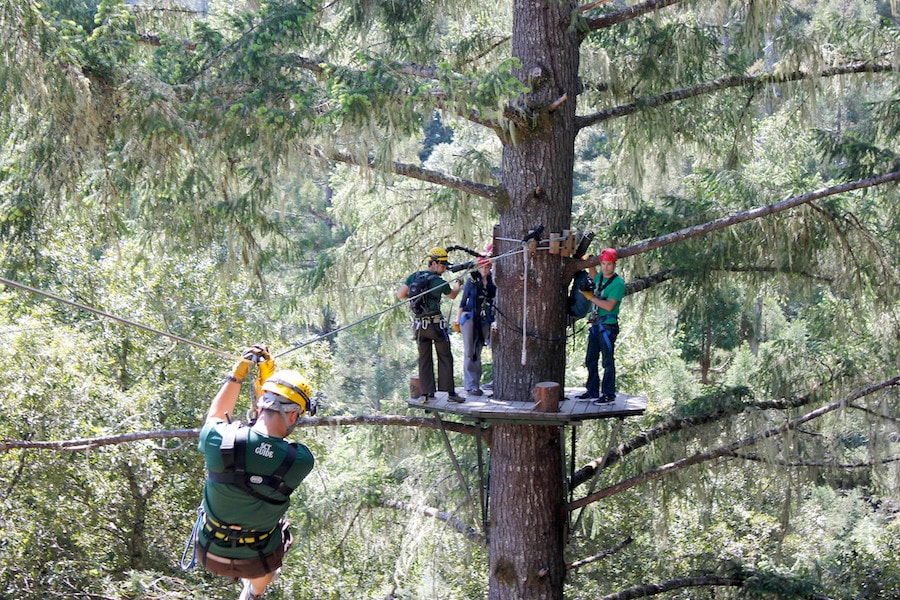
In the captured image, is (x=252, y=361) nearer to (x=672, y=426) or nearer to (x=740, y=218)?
(x=740, y=218)

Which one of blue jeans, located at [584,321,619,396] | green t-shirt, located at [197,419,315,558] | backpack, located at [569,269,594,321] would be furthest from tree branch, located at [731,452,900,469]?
green t-shirt, located at [197,419,315,558]

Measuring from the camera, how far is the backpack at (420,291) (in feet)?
25.7

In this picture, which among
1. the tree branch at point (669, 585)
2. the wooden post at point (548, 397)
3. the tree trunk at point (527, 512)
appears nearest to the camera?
the wooden post at point (548, 397)

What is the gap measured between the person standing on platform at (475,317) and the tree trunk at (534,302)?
15 centimetres

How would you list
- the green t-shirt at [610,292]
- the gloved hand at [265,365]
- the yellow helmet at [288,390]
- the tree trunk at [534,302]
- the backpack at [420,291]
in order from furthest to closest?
the tree trunk at [534,302] < the green t-shirt at [610,292] < the backpack at [420,291] < the gloved hand at [265,365] < the yellow helmet at [288,390]

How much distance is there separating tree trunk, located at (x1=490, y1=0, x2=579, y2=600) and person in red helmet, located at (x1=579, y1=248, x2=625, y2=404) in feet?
1.07

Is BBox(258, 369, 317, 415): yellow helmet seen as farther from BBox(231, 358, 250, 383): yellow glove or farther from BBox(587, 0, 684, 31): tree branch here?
BBox(587, 0, 684, 31): tree branch

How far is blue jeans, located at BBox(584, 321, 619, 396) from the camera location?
8000 millimetres

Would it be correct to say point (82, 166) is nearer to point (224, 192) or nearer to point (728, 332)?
point (224, 192)

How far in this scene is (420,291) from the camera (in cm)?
784

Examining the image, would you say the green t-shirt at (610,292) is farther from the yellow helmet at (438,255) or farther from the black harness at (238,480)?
the black harness at (238,480)

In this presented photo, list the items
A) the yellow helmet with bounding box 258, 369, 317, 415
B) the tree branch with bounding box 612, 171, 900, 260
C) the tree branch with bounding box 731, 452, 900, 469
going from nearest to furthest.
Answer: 1. the yellow helmet with bounding box 258, 369, 317, 415
2. the tree branch with bounding box 612, 171, 900, 260
3. the tree branch with bounding box 731, 452, 900, 469

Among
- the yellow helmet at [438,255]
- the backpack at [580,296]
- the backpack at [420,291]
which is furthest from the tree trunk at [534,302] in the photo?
the backpack at [420,291]

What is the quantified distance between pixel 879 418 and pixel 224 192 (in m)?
6.89
